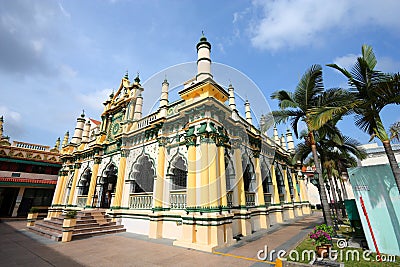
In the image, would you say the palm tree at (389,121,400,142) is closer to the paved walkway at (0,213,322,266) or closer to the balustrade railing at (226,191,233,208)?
the paved walkway at (0,213,322,266)

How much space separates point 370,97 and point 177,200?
9.81 metres

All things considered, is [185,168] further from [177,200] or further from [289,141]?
[289,141]

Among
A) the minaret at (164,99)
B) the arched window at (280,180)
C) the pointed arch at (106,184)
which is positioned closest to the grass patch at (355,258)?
the minaret at (164,99)

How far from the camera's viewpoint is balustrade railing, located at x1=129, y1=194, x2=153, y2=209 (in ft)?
38.4

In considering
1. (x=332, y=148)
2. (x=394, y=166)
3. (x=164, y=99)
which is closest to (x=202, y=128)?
(x=164, y=99)

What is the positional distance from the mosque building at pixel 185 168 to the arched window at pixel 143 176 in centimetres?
7

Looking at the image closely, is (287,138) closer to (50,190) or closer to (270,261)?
(270,261)

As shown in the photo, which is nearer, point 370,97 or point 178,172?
point 370,97

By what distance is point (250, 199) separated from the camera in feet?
42.2

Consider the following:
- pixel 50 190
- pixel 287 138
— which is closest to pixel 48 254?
pixel 50 190

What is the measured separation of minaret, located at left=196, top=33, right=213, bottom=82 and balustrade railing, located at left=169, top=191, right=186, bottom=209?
20.7 ft

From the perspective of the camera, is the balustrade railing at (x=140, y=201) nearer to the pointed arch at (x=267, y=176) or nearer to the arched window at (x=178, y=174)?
the arched window at (x=178, y=174)

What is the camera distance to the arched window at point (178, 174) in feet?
36.8

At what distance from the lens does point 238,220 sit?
10797mm
